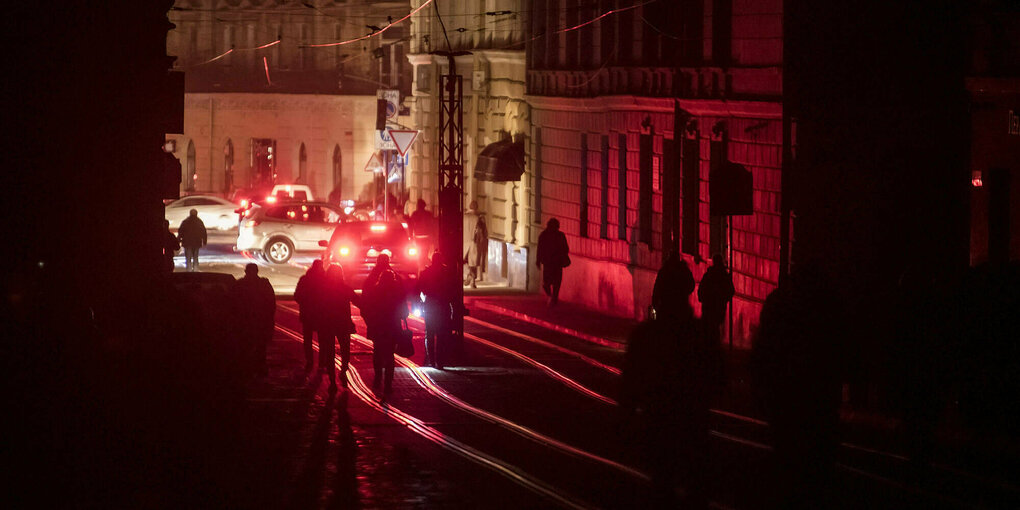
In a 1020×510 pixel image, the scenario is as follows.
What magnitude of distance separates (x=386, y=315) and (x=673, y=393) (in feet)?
30.8

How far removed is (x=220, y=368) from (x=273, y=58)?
5541 cm

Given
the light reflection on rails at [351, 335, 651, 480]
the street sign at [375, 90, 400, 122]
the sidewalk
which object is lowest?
the light reflection on rails at [351, 335, 651, 480]

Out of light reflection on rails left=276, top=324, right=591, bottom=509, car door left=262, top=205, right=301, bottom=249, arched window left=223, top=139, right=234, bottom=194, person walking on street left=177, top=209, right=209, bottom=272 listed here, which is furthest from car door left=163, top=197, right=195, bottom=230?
light reflection on rails left=276, top=324, right=591, bottom=509

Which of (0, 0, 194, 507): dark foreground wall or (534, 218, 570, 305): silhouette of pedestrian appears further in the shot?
(534, 218, 570, 305): silhouette of pedestrian

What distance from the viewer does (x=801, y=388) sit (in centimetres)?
1048

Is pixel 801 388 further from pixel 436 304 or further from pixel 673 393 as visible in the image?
pixel 436 304

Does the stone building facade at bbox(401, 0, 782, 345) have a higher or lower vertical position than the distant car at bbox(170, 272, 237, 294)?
higher

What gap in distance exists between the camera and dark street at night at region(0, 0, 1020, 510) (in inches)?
493

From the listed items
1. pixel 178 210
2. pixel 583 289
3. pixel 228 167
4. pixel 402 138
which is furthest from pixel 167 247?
pixel 228 167

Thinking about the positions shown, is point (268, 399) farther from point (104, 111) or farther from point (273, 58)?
point (273, 58)

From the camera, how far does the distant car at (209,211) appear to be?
55.7 m

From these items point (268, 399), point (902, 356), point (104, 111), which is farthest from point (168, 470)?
point (104, 111)

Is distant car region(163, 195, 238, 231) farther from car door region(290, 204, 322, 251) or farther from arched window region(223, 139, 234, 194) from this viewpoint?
arched window region(223, 139, 234, 194)

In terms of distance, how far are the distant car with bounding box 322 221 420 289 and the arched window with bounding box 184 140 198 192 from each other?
40.2 meters
